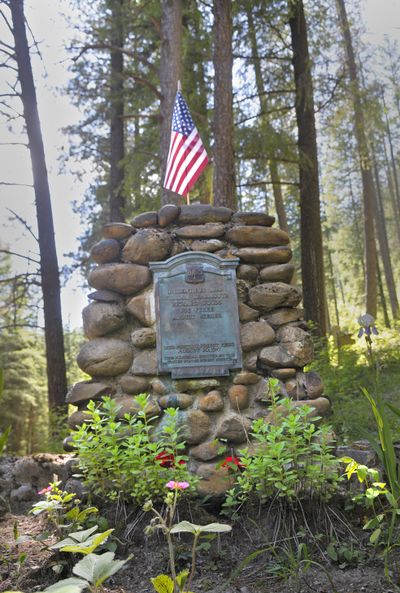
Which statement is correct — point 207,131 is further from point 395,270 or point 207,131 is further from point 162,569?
point 395,270

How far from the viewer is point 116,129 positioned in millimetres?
10258

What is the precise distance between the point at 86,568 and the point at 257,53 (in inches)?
360

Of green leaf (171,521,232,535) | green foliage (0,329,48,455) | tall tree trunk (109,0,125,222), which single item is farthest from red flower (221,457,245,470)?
green foliage (0,329,48,455)

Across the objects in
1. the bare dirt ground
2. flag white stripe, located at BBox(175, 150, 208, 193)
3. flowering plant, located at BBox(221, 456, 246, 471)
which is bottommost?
the bare dirt ground

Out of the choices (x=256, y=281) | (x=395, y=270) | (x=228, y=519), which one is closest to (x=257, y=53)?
(x=256, y=281)

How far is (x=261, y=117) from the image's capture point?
8.76 metres

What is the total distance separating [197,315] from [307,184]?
5.20 meters

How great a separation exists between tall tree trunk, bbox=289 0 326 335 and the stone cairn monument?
13.5ft

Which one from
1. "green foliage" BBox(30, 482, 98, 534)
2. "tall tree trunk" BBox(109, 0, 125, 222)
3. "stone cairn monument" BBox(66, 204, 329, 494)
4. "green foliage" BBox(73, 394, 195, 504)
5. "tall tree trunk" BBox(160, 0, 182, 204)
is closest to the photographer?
"green foliage" BBox(30, 482, 98, 534)

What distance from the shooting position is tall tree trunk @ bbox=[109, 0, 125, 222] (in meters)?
9.52

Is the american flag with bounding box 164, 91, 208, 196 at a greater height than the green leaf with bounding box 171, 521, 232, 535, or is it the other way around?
the american flag with bounding box 164, 91, 208, 196

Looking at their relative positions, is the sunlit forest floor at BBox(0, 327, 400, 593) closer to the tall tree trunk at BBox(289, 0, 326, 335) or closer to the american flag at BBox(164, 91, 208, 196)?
the american flag at BBox(164, 91, 208, 196)

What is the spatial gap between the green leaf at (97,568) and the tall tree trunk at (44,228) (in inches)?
238

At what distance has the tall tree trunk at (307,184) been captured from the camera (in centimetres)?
768
